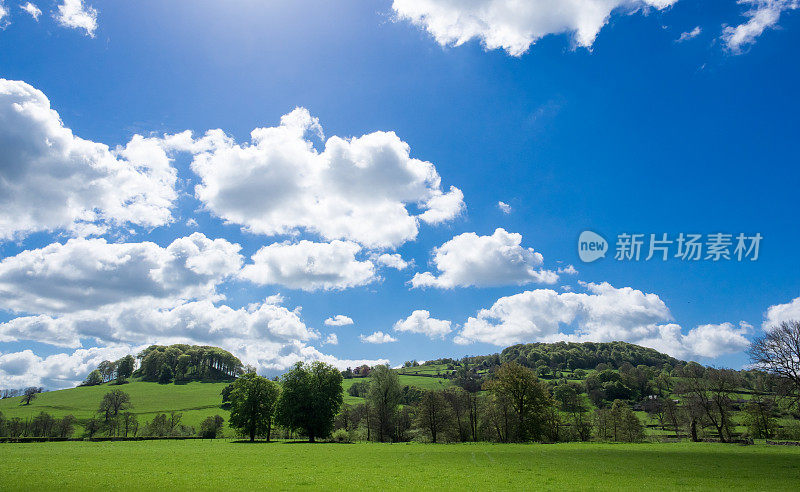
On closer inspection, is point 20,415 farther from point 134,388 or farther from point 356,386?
point 356,386

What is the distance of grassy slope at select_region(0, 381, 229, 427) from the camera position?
442ft

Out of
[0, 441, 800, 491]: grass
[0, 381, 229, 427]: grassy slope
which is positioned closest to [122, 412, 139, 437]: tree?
[0, 381, 229, 427]: grassy slope

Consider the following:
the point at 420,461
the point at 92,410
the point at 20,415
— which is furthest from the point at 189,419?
the point at 420,461

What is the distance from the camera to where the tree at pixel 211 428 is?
98750 mm

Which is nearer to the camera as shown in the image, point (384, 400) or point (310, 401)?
point (310, 401)

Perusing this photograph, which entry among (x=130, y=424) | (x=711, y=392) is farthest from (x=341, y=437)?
(x=130, y=424)

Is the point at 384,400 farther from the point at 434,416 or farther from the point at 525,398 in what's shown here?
the point at 525,398

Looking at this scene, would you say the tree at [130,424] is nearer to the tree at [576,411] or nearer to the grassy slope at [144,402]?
the grassy slope at [144,402]

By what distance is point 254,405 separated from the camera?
278 feet

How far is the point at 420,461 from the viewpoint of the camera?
40.6 metres

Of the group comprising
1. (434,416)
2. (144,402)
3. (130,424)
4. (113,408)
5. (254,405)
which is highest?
(254,405)

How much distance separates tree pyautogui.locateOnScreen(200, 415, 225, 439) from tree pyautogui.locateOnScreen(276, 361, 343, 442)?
29.8m

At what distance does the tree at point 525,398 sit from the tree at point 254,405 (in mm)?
49449

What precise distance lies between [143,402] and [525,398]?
150 metres
